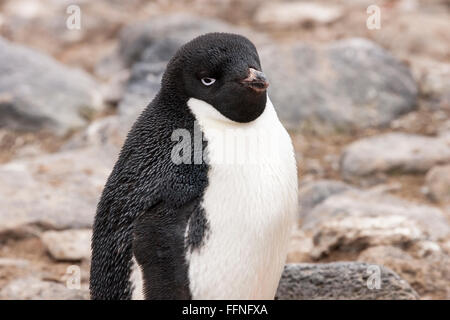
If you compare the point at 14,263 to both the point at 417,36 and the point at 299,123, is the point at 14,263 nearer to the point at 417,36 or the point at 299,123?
the point at 299,123

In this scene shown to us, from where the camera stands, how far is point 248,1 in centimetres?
893

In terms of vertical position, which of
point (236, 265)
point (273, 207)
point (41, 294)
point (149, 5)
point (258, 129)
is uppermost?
point (149, 5)

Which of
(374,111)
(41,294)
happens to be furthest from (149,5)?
(41,294)

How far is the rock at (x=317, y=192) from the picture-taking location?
202 inches

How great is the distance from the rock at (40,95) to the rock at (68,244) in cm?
211

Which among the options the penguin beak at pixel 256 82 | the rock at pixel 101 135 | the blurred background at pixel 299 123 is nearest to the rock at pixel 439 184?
the blurred background at pixel 299 123

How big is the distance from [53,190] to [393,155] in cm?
225

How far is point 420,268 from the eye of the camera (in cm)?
402

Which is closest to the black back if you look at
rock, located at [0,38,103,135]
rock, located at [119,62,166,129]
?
rock, located at [119,62,166,129]

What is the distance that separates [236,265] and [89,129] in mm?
3733

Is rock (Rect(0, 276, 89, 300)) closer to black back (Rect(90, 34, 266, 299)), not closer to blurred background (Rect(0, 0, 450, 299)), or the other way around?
blurred background (Rect(0, 0, 450, 299))

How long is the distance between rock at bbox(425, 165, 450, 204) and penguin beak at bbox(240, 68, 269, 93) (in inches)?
104

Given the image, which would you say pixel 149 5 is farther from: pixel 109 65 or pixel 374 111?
pixel 374 111

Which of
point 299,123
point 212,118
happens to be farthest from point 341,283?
point 299,123
